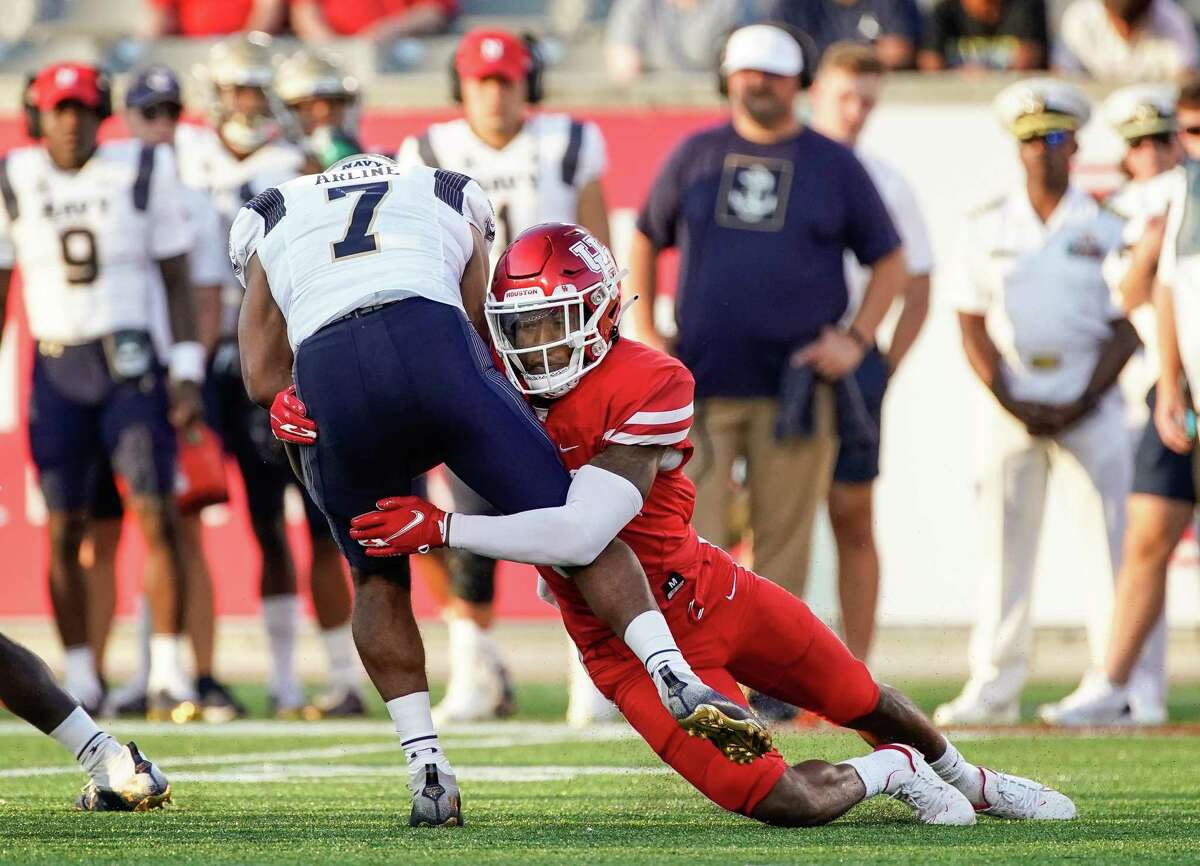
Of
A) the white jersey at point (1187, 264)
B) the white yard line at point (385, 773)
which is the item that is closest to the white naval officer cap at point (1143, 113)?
the white jersey at point (1187, 264)

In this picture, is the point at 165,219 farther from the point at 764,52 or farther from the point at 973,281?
the point at 973,281

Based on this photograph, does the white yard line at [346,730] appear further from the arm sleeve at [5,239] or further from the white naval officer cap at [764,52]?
the white naval officer cap at [764,52]

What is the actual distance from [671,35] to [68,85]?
3.87m

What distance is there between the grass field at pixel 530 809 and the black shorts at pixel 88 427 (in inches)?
38.2

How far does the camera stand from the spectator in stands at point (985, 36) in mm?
10117

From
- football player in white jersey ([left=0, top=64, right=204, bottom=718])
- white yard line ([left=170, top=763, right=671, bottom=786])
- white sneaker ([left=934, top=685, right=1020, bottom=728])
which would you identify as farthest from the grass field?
football player in white jersey ([left=0, top=64, right=204, bottom=718])

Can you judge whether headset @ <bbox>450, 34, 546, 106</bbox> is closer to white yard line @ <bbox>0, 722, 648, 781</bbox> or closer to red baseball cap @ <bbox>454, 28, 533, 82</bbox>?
red baseball cap @ <bbox>454, 28, 533, 82</bbox>

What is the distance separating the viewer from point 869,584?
24.2 feet

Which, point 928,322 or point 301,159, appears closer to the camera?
point 301,159

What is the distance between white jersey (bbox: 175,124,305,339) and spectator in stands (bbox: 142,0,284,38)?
10.9 feet

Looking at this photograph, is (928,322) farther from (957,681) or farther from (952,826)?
(952,826)

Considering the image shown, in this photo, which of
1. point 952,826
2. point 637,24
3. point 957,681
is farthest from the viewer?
point 637,24

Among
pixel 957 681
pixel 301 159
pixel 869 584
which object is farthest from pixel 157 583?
pixel 957 681

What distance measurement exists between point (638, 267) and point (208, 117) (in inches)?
115
